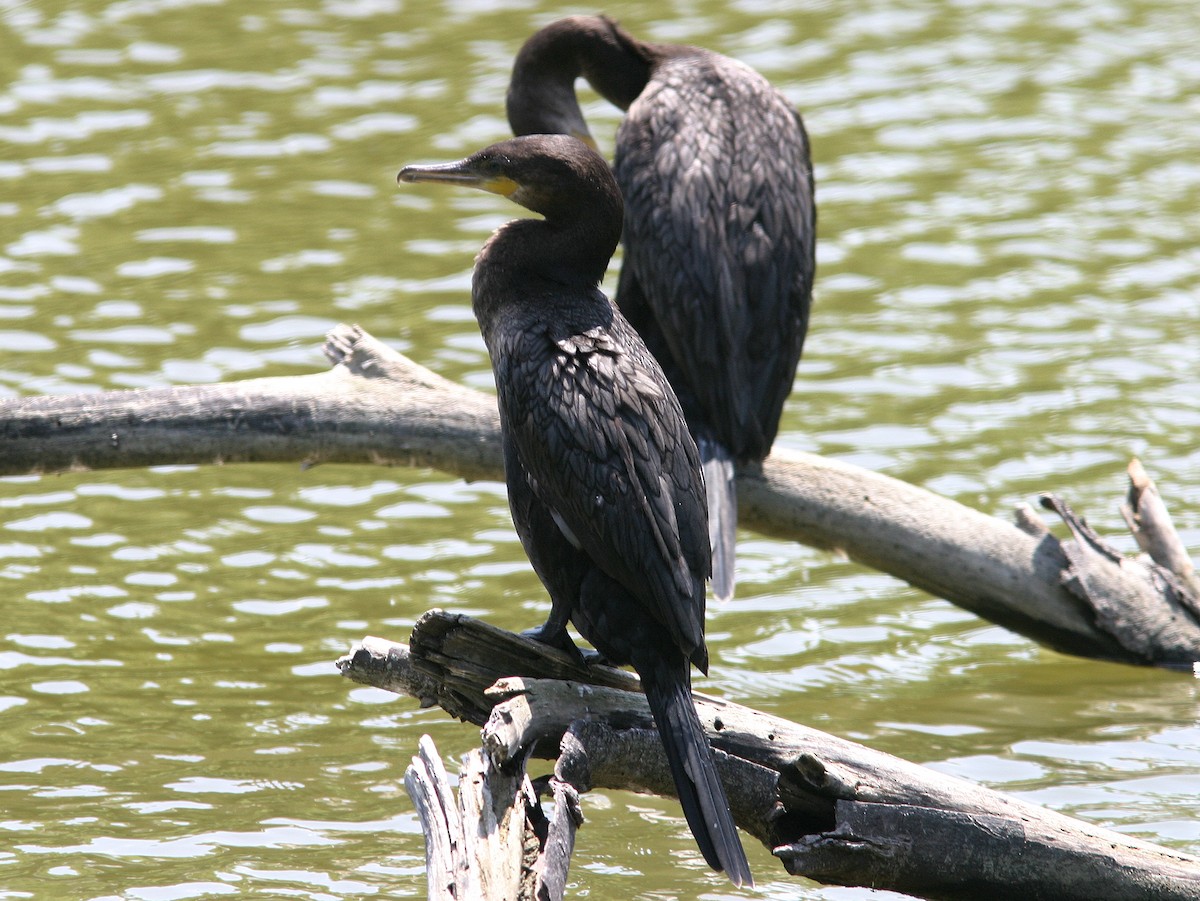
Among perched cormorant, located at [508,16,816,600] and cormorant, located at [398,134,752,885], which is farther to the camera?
perched cormorant, located at [508,16,816,600]

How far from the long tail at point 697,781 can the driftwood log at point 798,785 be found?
0.12 metres

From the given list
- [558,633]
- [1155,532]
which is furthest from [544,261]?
[1155,532]

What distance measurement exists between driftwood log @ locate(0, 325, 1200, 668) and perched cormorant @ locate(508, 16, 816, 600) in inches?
8.9

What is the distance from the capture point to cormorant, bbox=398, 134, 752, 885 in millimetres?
3365

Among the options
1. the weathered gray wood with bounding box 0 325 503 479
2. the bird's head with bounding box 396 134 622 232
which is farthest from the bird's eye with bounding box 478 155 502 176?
the weathered gray wood with bounding box 0 325 503 479

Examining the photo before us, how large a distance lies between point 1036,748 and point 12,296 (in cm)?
487

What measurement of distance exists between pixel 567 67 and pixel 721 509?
211 cm

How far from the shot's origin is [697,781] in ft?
10.4

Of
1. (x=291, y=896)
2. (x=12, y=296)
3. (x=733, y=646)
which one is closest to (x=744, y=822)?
(x=291, y=896)

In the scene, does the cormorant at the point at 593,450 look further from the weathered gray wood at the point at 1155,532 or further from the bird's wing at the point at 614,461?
the weathered gray wood at the point at 1155,532

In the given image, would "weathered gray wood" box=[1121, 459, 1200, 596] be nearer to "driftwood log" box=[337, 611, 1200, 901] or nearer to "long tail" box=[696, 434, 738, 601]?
"long tail" box=[696, 434, 738, 601]

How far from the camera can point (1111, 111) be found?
9641 millimetres

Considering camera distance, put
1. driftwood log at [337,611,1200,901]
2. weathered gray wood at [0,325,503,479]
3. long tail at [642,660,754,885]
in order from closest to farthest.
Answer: long tail at [642,660,754,885] < driftwood log at [337,611,1200,901] < weathered gray wood at [0,325,503,479]

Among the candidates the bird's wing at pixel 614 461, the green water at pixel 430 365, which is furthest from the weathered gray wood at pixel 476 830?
the green water at pixel 430 365
